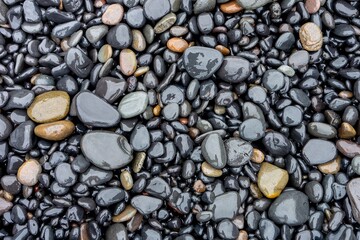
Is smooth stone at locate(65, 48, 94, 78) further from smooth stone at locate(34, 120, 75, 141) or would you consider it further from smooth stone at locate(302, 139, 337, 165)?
smooth stone at locate(302, 139, 337, 165)

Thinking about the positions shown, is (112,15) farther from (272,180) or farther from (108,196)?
(272,180)

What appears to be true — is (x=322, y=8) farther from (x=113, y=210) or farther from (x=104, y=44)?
(x=113, y=210)

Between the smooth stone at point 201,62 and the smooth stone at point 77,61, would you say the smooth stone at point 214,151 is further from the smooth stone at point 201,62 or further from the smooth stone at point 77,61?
the smooth stone at point 77,61

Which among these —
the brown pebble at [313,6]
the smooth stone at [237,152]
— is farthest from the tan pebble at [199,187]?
the brown pebble at [313,6]

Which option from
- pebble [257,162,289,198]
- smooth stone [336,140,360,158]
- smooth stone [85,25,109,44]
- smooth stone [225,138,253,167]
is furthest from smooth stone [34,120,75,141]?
smooth stone [336,140,360,158]

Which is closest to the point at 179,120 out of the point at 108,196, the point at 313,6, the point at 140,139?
the point at 140,139
